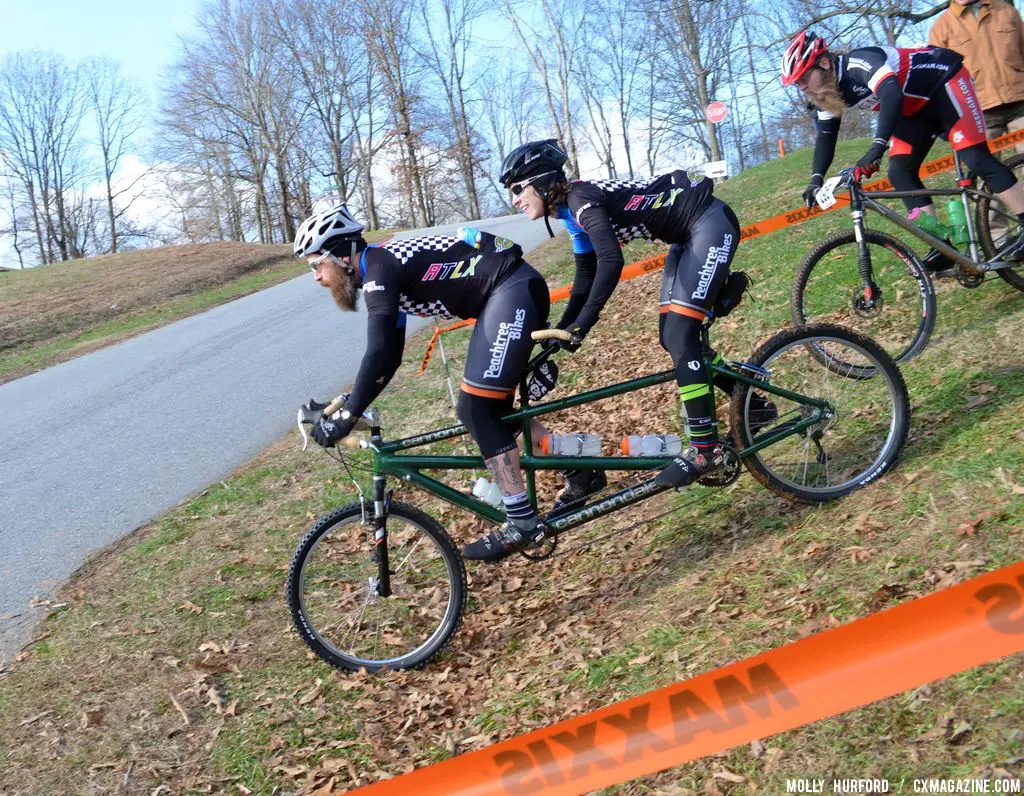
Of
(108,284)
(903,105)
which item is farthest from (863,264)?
(108,284)

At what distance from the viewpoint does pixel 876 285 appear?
6.10 metres

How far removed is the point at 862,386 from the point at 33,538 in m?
6.84

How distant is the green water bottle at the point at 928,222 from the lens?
251 inches

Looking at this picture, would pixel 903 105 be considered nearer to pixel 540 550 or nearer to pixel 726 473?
pixel 726 473

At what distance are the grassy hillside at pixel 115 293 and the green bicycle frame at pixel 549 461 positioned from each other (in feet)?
46.1

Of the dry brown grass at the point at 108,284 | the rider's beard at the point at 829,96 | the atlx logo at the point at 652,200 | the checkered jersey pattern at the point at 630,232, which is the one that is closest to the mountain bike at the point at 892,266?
the rider's beard at the point at 829,96

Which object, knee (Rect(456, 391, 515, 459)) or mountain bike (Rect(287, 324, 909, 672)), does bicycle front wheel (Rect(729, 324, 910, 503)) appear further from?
knee (Rect(456, 391, 515, 459))

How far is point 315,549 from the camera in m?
4.63

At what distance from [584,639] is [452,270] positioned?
85.1 inches

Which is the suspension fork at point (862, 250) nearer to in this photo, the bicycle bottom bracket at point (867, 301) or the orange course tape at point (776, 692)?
the bicycle bottom bracket at point (867, 301)

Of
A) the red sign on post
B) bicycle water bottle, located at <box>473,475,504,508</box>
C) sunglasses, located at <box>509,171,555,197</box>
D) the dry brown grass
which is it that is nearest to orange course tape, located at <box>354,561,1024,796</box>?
bicycle water bottle, located at <box>473,475,504,508</box>

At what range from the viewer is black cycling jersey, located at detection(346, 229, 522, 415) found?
4.56 m

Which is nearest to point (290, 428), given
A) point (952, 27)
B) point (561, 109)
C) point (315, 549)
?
point (315, 549)

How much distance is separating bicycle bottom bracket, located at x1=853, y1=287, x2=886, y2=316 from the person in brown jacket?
3242mm
